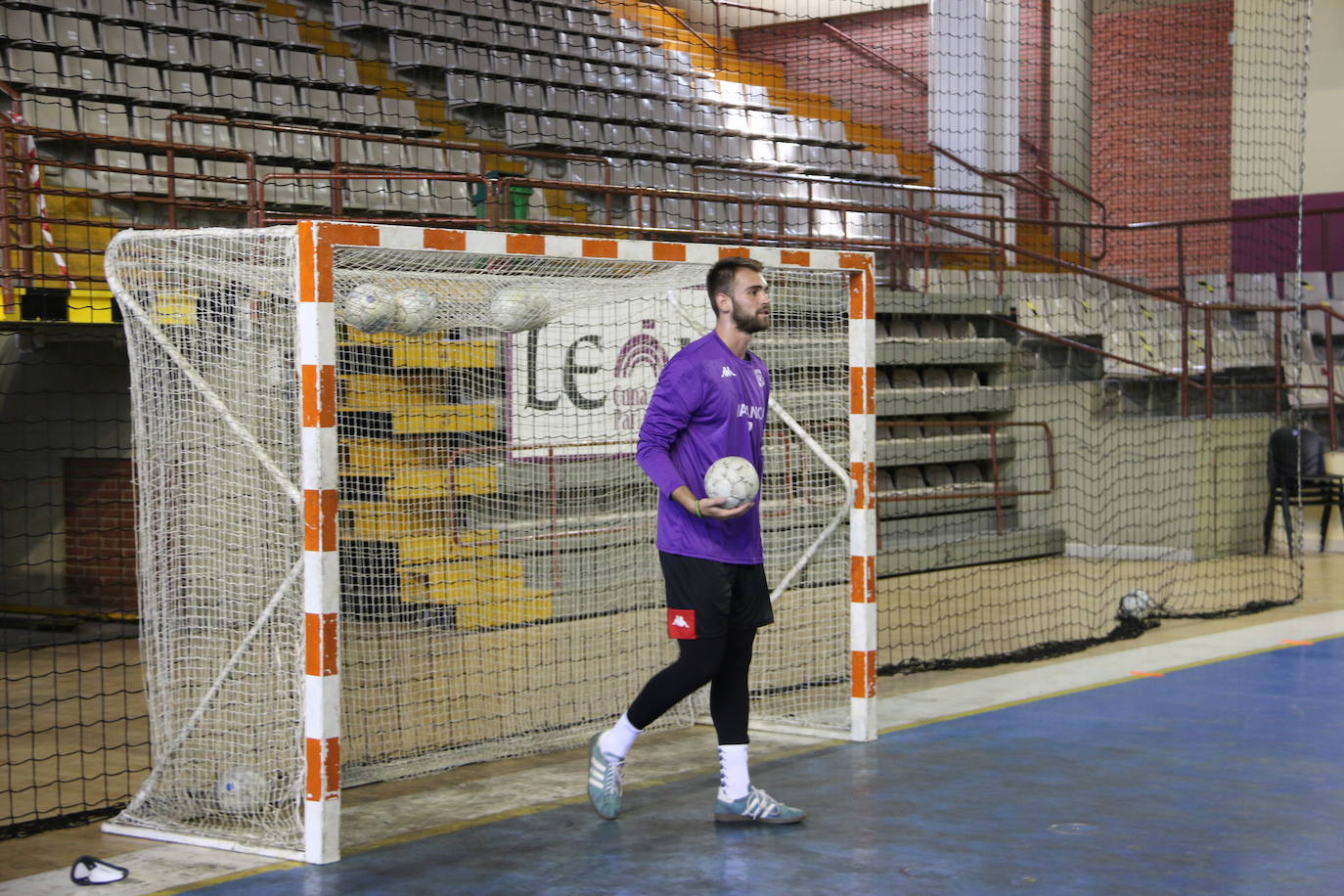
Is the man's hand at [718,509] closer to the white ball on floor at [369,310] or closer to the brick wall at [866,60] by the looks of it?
the white ball on floor at [369,310]

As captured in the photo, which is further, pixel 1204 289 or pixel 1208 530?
pixel 1204 289

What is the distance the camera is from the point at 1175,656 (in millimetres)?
9227

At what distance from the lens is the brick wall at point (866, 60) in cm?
2186

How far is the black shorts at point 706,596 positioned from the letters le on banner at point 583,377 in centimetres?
408

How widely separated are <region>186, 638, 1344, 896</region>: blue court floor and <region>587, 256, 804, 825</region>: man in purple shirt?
28cm

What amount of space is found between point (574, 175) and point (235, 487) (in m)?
11.3

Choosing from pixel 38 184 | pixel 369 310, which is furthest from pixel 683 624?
pixel 38 184

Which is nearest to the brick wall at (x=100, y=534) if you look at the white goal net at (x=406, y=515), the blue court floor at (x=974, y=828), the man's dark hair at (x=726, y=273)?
the white goal net at (x=406, y=515)

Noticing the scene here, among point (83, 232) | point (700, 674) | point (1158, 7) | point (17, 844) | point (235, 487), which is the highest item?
point (1158, 7)

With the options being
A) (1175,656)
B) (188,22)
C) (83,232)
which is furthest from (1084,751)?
(188,22)

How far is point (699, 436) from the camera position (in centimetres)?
541

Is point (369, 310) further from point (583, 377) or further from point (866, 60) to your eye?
point (866, 60)

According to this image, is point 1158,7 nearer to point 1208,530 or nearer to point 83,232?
point 1208,530

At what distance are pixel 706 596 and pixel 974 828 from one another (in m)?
1.28
